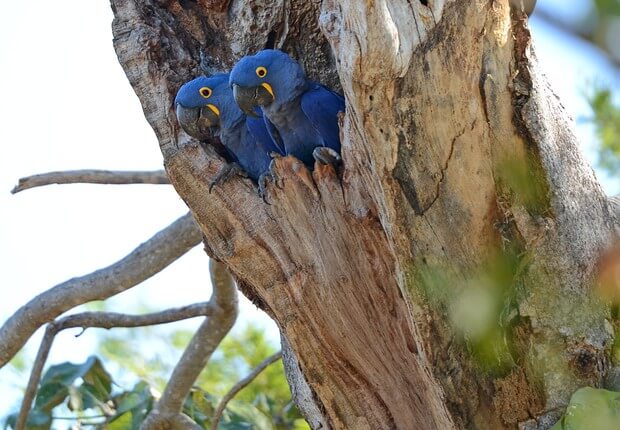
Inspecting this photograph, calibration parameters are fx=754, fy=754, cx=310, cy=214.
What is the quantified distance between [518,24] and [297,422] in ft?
10.9

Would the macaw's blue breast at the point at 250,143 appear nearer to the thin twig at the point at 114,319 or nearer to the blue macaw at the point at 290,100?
the blue macaw at the point at 290,100

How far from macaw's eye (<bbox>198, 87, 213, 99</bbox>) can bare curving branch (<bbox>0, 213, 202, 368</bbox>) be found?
1341mm

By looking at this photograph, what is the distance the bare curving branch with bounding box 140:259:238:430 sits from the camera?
451 centimetres

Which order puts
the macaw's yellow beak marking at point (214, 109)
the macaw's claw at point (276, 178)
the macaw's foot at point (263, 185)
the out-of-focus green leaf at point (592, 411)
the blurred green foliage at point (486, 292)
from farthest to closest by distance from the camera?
the macaw's yellow beak marking at point (214, 109)
the macaw's foot at point (263, 185)
the macaw's claw at point (276, 178)
the blurred green foliage at point (486, 292)
the out-of-focus green leaf at point (592, 411)

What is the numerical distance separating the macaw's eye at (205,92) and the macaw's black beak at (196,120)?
0.06m

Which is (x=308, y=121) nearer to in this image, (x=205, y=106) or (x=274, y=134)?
(x=274, y=134)

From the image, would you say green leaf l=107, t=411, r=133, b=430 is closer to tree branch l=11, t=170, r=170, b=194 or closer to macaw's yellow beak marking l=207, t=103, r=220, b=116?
tree branch l=11, t=170, r=170, b=194

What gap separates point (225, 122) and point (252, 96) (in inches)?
12.9

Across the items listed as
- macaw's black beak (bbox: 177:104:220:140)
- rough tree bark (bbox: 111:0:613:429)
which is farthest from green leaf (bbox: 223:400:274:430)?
macaw's black beak (bbox: 177:104:220:140)

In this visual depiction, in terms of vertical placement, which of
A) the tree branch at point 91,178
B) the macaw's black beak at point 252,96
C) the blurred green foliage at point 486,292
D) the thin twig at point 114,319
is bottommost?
the blurred green foliage at point 486,292

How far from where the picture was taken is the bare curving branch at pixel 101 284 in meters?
4.58

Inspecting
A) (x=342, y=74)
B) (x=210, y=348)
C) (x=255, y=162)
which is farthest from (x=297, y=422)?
(x=342, y=74)

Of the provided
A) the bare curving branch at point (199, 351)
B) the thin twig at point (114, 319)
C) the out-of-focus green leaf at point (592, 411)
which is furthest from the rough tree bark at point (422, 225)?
the thin twig at point (114, 319)

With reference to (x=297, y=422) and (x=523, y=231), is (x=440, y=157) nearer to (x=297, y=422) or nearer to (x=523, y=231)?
(x=523, y=231)
